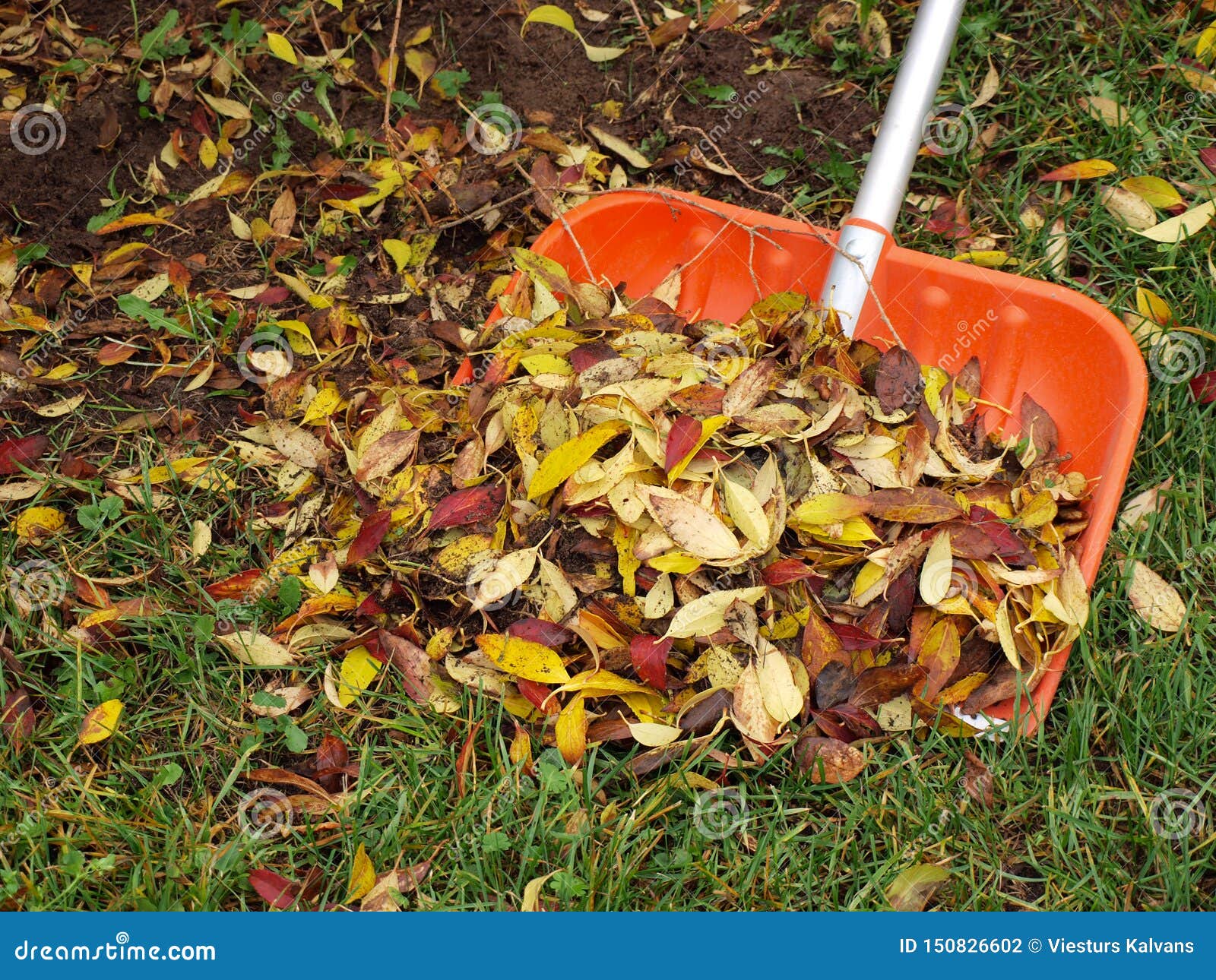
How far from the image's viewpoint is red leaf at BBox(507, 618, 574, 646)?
5.46 feet

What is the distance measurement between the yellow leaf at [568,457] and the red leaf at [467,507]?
83 millimetres

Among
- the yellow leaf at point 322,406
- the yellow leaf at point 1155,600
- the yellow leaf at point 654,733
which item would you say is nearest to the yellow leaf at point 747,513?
the yellow leaf at point 654,733

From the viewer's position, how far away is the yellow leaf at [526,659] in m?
1.65

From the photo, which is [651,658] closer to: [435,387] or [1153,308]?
[435,387]

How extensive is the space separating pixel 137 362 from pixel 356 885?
1.26 metres

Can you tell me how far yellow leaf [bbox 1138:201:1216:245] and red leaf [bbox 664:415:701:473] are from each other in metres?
1.19

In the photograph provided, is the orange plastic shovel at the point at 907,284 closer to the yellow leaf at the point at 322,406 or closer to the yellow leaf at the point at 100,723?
the yellow leaf at the point at 322,406

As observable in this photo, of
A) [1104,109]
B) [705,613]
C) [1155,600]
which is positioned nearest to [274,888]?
[705,613]

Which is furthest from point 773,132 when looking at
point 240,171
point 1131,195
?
point 240,171

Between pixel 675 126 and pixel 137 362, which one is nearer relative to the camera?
pixel 137 362

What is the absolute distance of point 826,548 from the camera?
1.71 m

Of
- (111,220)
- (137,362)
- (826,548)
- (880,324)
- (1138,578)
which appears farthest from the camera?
(111,220)

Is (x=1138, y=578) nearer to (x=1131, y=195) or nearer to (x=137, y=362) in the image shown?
(x=1131, y=195)

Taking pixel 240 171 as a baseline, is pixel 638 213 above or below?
above
